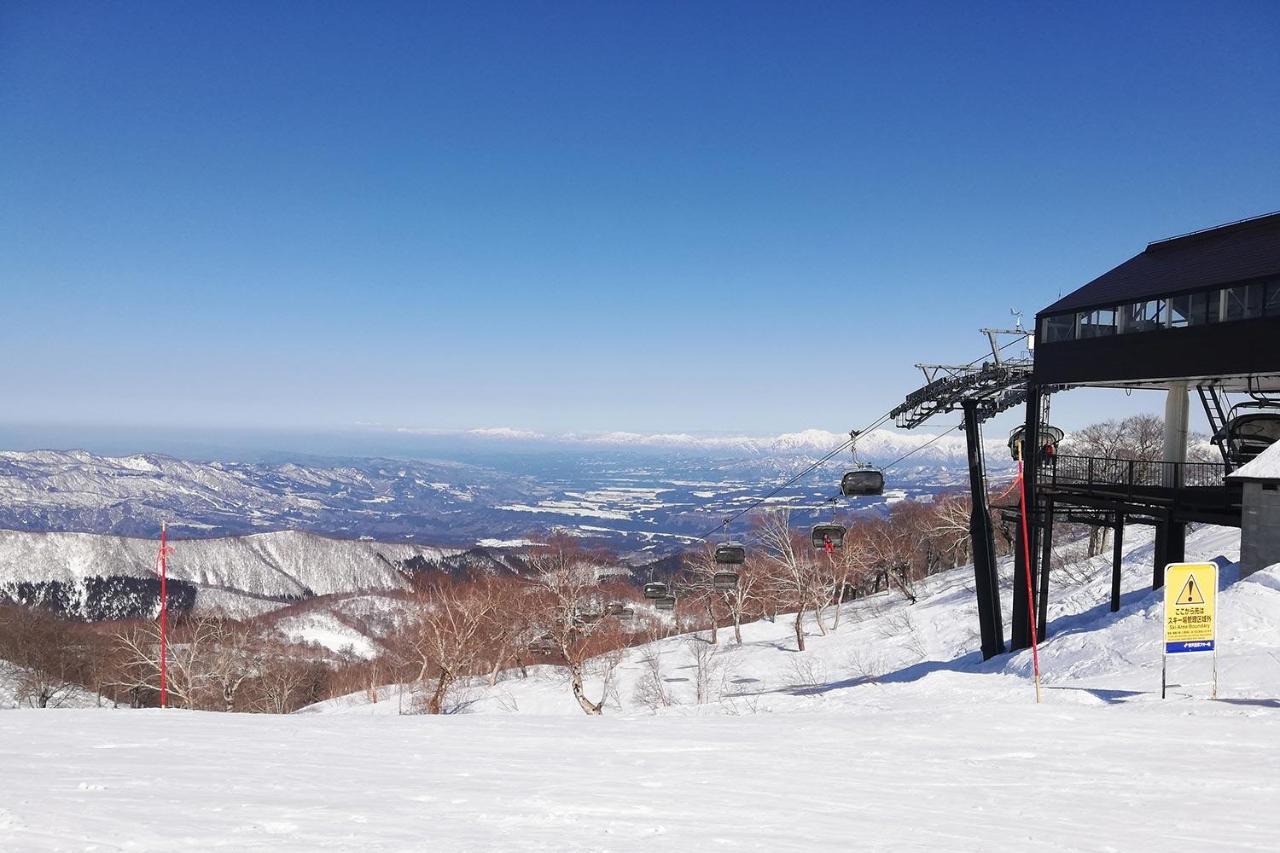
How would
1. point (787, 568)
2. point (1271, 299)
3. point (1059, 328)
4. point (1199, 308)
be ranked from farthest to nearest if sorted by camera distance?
point (787, 568), point (1059, 328), point (1199, 308), point (1271, 299)

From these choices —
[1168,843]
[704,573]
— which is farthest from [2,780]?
[704,573]

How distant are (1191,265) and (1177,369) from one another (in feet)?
11.0

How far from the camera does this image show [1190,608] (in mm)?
11797

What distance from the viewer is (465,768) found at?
26.6 feet

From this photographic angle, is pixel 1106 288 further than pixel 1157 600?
Yes

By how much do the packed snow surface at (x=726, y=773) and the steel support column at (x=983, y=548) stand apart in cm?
617

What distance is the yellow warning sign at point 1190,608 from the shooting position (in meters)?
11.7

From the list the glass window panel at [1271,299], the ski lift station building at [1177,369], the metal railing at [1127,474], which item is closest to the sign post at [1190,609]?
the ski lift station building at [1177,369]

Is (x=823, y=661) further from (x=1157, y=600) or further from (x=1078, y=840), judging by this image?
(x=1078, y=840)

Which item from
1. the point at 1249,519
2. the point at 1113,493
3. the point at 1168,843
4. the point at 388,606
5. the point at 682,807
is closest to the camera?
the point at 1168,843

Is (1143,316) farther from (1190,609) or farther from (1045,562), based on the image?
(1190,609)

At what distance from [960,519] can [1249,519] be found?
155 ft

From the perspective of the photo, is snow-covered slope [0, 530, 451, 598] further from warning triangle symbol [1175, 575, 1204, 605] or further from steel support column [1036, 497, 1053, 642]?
warning triangle symbol [1175, 575, 1204, 605]

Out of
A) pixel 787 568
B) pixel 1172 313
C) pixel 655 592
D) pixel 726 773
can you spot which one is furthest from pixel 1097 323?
pixel 787 568
